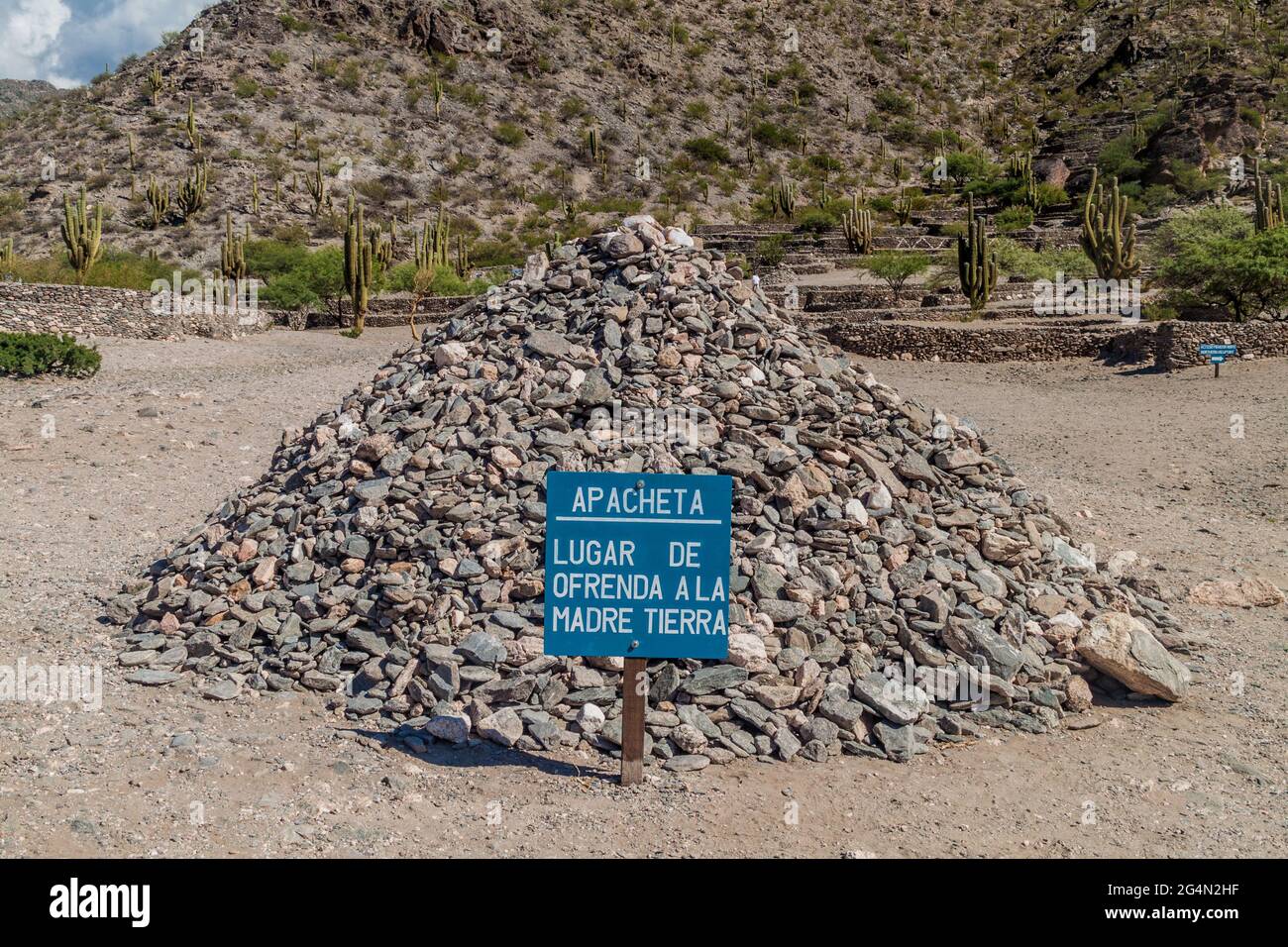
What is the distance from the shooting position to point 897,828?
4.25 m

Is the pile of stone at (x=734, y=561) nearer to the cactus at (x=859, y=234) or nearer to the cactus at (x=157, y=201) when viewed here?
the cactus at (x=859, y=234)

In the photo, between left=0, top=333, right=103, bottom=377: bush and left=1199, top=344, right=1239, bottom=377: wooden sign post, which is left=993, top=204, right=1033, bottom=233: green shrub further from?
left=0, top=333, right=103, bottom=377: bush

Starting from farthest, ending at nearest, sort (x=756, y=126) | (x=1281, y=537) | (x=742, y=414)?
(x=756, y=126)
(x=1281, y=537)
(x=742, y=414)

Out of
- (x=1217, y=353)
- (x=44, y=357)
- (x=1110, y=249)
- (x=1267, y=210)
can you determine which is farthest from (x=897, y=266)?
(x=44, y=357)

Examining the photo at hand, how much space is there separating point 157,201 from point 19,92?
3584 inches

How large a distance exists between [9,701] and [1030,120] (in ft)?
195

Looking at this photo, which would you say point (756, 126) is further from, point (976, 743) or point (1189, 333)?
point (976, 743)

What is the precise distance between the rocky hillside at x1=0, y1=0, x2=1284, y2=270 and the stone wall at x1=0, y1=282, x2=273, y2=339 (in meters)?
16.2

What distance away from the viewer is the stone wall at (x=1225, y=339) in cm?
1652

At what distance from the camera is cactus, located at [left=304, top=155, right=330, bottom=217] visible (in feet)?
125

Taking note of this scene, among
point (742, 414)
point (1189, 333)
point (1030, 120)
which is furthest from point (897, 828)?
point (1030, 120)

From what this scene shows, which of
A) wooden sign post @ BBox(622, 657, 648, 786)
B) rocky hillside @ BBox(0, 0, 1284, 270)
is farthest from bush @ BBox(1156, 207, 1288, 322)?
rocky hillside @ BBox(0, 0, 1284, 270)

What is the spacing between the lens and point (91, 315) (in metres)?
18.1

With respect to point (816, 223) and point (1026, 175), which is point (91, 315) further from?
point (1026, 175)
